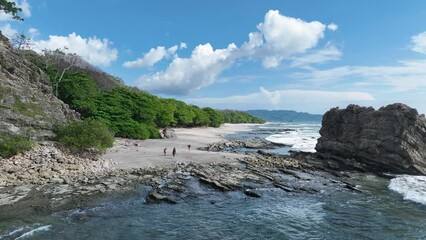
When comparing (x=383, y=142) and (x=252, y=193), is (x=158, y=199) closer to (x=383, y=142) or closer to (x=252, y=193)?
(x=252, y=193)

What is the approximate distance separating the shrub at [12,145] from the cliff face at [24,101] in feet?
4.98

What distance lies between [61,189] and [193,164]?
51.1 feet

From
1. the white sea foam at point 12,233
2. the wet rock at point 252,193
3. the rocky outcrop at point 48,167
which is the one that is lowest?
the wet rock at point 252,193

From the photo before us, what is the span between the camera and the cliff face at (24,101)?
110 feet

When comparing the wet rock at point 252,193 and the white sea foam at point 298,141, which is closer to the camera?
the wet rock at point 252,193

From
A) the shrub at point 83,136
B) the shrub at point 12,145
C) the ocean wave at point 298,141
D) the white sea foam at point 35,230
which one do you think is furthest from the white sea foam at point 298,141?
the white sea foam at point 35,230

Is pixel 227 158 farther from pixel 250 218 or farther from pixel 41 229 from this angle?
pixel 41 229

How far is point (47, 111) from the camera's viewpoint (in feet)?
128

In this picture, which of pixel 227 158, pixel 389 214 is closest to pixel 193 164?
pixel 227 158

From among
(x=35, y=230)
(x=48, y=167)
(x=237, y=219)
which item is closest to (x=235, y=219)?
(x=237, y=219)

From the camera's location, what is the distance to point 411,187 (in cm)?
3170

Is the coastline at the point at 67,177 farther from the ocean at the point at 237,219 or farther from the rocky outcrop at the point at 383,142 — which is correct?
the rocky outcrop at the point at 383,142

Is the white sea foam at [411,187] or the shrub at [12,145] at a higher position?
the shrub at [12,145]

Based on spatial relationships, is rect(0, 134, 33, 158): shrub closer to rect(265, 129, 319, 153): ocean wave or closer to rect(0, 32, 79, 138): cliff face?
rect(0, 32, 79, 138): cliff face
